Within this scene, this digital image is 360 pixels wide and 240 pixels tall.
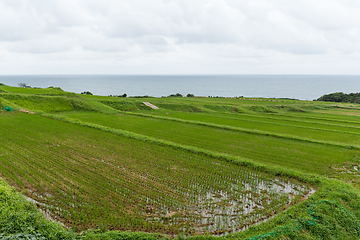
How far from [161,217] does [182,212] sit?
96cm

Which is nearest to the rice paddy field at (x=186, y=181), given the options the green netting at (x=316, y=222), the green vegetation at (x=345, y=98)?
the green netting at (x=316, y=222)

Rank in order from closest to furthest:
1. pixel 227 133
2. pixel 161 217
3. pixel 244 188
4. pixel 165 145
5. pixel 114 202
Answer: pixel 161 217
pixel 114 202
pixel 244 188
pixel 165 145
pixel 227 133

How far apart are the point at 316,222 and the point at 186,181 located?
6.19 metres

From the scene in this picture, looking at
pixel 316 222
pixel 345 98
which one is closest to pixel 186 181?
pixel 316 222

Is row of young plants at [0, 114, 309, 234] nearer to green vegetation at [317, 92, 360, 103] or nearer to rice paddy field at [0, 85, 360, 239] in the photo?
rice paddy field at [0, 85, 360, 239]

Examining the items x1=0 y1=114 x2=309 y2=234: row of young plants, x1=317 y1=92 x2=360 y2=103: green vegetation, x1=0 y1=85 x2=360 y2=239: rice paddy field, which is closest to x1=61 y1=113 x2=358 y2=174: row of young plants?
x1=0 y1=85 x2=360 y2=239: rice paddy field

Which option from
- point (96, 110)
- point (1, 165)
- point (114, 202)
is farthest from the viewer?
point (96, 110)

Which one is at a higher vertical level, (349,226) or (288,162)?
(288,162)

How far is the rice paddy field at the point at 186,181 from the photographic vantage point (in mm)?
8070

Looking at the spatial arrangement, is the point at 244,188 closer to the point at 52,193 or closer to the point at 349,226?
the point at 349,226

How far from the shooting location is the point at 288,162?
14750mm

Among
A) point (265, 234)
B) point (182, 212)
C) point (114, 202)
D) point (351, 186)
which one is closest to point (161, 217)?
point (182, 212)

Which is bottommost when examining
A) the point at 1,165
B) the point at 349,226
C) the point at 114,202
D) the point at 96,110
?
the point at 349,226

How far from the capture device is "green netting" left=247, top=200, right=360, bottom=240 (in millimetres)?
7529
